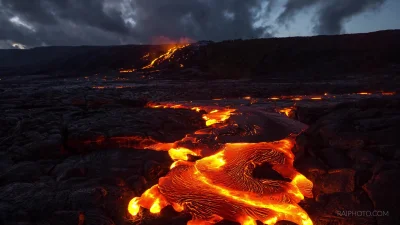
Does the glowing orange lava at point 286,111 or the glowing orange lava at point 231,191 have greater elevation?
the glowing orange lava at point 286,111

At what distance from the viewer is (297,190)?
421cm

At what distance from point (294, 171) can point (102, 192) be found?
3405 millimetres

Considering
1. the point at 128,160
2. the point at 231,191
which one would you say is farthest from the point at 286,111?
the point at 128,160

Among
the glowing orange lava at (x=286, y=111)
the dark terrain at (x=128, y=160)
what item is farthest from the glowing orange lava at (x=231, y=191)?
the glowing orange lava at (x=286, y=111)

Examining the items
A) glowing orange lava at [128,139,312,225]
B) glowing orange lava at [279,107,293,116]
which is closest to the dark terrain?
glowing orange lava at [128,139,312,225]

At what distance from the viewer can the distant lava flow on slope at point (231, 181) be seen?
376 cm

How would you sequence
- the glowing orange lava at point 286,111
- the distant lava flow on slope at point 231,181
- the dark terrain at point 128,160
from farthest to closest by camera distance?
the glowing orange lava at point 286,111 → the distant lava flow on slope at point 231,181 → the dark terrain at point 128,160

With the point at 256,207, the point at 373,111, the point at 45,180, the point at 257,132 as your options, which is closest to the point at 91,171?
the point at 45,180

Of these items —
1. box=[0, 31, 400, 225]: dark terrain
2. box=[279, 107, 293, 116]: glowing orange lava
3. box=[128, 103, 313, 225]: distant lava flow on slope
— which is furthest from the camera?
box=[279, 107, 293, 116]: glowing orange lava

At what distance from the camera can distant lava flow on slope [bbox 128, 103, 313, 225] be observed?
148 inches

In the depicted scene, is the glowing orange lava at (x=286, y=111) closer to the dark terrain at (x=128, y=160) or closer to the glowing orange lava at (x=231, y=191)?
the dark terrain at (x=128, y=160)

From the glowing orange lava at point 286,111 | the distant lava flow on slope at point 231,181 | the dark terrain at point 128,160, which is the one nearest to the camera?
the dark terrain at point 128,160

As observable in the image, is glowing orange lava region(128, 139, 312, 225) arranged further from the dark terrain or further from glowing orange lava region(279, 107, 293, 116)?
glowing orange lava region(279, 107, 293, 116)

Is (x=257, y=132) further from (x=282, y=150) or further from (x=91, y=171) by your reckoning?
(x=91, y=171)
